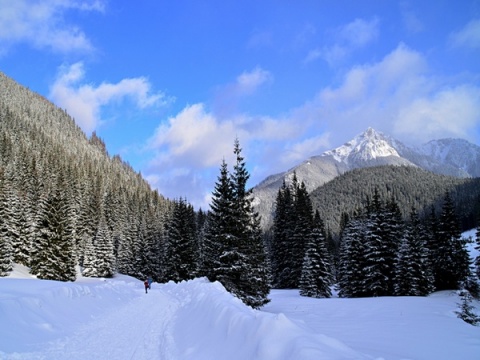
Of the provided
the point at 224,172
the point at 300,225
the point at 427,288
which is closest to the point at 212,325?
the point at 224,172

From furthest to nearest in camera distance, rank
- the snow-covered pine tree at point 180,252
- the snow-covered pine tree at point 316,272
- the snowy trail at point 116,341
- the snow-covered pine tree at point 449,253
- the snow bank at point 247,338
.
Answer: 1. the snow-covered pine tree at point 180,252
2. the snow-covered pine tree at point 449,253
3. the snow-covered pine tree at point 316,272
4. the snowy trail at point 116,341
5. the snow bank at point 247,338

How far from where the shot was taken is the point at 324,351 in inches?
196

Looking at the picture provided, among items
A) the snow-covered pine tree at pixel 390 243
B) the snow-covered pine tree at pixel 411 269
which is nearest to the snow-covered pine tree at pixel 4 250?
the snow-covered pine tree at pixel 390 243

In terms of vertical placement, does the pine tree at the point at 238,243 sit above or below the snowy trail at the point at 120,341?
above

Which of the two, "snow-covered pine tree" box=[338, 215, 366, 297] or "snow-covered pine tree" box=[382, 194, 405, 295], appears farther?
"snow-covered pine tree" box=[338, 215, 366, 297]

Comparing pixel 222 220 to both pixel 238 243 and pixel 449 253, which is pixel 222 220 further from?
pixel 449 253

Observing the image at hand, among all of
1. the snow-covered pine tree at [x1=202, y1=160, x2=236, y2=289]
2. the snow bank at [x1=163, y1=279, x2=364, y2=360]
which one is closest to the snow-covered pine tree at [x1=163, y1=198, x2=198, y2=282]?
the snow-covered pine tree at [x1=202, y1=160, x2=236, y2=289]

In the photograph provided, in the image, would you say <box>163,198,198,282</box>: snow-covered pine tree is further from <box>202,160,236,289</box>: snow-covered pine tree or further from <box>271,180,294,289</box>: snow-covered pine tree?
<box>202,160,236,289</box>: snow-covered pine tree

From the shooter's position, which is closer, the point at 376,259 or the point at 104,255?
the point at 376,259

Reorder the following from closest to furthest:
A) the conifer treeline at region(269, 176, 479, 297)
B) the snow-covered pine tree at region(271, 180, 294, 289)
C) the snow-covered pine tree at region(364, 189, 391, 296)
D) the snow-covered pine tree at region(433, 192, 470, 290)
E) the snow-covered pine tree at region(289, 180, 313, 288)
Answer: the conifer treeline at region(269, 176, 479, 297), the snow-covered pine tree at region(364, 189, 391, 296), the snow-covered pine tree at region(433, 192, 470, 290), the snow-covered pine tree at region(289, 180, 313, 288), the snow-covered pine tree at region(271, 180, 294, 289)

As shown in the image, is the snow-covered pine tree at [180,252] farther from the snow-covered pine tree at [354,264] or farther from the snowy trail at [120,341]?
the snowy trail at [120,341]

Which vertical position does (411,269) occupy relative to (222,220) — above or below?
below

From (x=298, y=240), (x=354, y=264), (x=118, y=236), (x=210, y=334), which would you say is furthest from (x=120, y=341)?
(x=118, y=236)

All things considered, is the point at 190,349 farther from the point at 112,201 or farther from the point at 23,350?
the point at 112,201
